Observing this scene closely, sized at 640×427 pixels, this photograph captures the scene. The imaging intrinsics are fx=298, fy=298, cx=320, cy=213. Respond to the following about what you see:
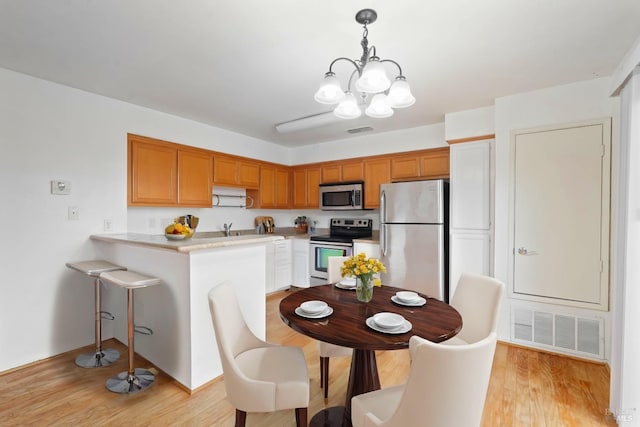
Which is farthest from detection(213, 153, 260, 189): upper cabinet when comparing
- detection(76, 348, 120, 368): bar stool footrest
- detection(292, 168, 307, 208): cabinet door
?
detection(76, 348, 120, 368): bar stool footrest

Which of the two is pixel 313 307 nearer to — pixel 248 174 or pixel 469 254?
pixel 469 254

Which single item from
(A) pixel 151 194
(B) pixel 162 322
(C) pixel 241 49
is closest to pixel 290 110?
(C) pixel 241 49

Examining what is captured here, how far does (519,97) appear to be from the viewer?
284 cm

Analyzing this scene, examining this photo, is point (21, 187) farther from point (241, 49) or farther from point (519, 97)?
point (519, 97)

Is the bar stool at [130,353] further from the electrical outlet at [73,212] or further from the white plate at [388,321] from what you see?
the white plate at [388,321]

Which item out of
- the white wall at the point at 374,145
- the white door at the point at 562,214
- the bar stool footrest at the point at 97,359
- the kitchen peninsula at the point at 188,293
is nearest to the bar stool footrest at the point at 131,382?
the kitchen peninsula at the point at 188,293

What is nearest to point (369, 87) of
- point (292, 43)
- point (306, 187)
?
point (292, 43)

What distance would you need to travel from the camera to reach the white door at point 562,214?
8.23 ft

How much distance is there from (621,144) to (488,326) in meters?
1.42

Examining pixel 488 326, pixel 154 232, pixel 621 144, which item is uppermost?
pixel 621 144

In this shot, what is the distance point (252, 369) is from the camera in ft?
5.09

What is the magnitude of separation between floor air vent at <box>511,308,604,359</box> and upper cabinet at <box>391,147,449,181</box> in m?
1.80

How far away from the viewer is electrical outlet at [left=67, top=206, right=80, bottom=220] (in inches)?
105

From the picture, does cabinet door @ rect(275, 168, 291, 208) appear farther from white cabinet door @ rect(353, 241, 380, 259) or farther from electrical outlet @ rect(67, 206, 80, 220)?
electrical outlet @ rect(67, 206, 80, 220)
